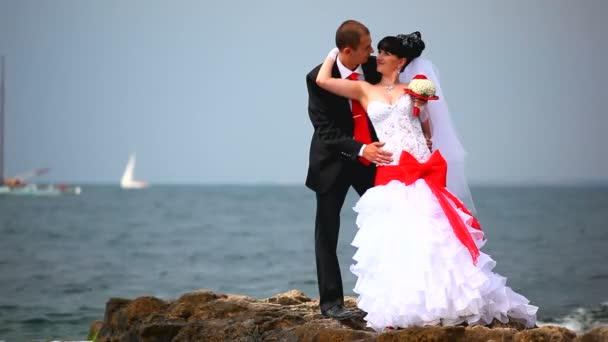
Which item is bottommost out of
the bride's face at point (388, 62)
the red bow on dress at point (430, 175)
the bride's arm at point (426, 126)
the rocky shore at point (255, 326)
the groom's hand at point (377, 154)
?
the rocky shore at point (255, 326)

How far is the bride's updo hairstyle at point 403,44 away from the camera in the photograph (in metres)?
6.12

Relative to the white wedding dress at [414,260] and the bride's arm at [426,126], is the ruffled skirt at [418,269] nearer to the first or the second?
the white wedding dress at [414,260]

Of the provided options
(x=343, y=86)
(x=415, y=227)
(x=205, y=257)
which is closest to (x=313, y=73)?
(x=343, y=86)

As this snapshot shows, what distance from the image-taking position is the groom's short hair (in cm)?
614

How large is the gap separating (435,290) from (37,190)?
8931 cm

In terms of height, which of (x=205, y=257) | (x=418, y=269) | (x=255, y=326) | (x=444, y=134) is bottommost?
(x=205, y=257)

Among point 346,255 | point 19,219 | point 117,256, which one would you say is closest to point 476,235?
point 346,255

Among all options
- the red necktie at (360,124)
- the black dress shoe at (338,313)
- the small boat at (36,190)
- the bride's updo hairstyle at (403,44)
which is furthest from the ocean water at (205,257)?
the bride's updo hairstyle at (403,44)

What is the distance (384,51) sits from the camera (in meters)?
6.14

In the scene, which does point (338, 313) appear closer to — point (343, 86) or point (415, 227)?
point (415, 227)

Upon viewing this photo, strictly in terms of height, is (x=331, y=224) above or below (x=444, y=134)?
below

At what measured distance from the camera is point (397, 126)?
6086mm

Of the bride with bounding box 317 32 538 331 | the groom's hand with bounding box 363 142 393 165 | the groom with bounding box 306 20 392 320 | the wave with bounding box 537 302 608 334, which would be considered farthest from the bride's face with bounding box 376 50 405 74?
the wave with bounding box 537 302 608 334

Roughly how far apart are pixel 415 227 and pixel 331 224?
882 mm
